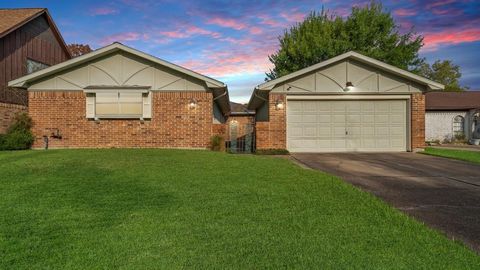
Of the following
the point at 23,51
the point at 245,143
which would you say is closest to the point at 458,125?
the point at 245,143

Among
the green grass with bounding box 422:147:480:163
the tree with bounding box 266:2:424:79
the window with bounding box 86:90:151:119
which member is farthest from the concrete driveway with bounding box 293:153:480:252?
the tree with bounding box 266:2:424:79

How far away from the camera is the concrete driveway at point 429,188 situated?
4.93m

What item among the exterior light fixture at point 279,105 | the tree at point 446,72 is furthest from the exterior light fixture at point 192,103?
the tree at point 446,72

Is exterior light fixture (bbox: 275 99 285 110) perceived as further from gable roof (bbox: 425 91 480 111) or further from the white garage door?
gable roof (bbox: 425 91 480 111)

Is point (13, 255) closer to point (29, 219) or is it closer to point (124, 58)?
point (29, 219)

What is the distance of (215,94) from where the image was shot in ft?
55.6

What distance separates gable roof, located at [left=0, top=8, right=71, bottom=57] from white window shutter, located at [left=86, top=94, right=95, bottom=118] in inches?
298

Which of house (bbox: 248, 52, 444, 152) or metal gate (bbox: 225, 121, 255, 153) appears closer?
house (bbox: 248, 52, 444, 152)

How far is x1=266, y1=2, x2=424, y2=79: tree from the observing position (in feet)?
109

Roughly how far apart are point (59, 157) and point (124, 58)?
6.46m

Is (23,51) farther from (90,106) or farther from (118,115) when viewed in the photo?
(118,115)

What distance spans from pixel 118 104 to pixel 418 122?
511 inches

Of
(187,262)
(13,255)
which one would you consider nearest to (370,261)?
(187,262)

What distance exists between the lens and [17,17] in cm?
Answer: 2134
